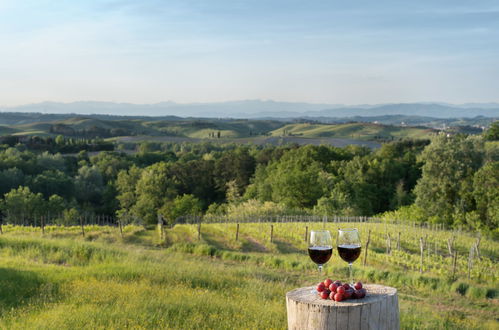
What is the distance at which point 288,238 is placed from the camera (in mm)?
32219

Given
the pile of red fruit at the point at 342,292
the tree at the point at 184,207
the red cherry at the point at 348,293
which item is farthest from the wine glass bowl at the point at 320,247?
the tree at the point at 184,207

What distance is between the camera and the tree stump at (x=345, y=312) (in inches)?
188

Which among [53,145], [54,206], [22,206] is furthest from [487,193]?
[53,145]

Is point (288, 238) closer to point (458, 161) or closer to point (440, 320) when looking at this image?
point (440, 320)

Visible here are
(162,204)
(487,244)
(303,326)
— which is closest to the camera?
(303,326)

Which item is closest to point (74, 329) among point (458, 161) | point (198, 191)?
point (458, 161)

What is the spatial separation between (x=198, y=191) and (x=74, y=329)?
73378mm

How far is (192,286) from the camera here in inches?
494

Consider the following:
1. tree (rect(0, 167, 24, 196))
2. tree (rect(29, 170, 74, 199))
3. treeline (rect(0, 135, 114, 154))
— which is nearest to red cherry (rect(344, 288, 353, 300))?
tree (rect(29, 170, 74, 199))

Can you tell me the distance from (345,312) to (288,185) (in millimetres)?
57297

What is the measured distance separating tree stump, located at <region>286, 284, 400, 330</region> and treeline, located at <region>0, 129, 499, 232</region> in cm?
4015

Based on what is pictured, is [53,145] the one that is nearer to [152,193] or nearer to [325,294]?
[152,193]

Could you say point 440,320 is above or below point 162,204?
above

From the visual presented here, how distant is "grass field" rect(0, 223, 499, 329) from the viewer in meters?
8.30
